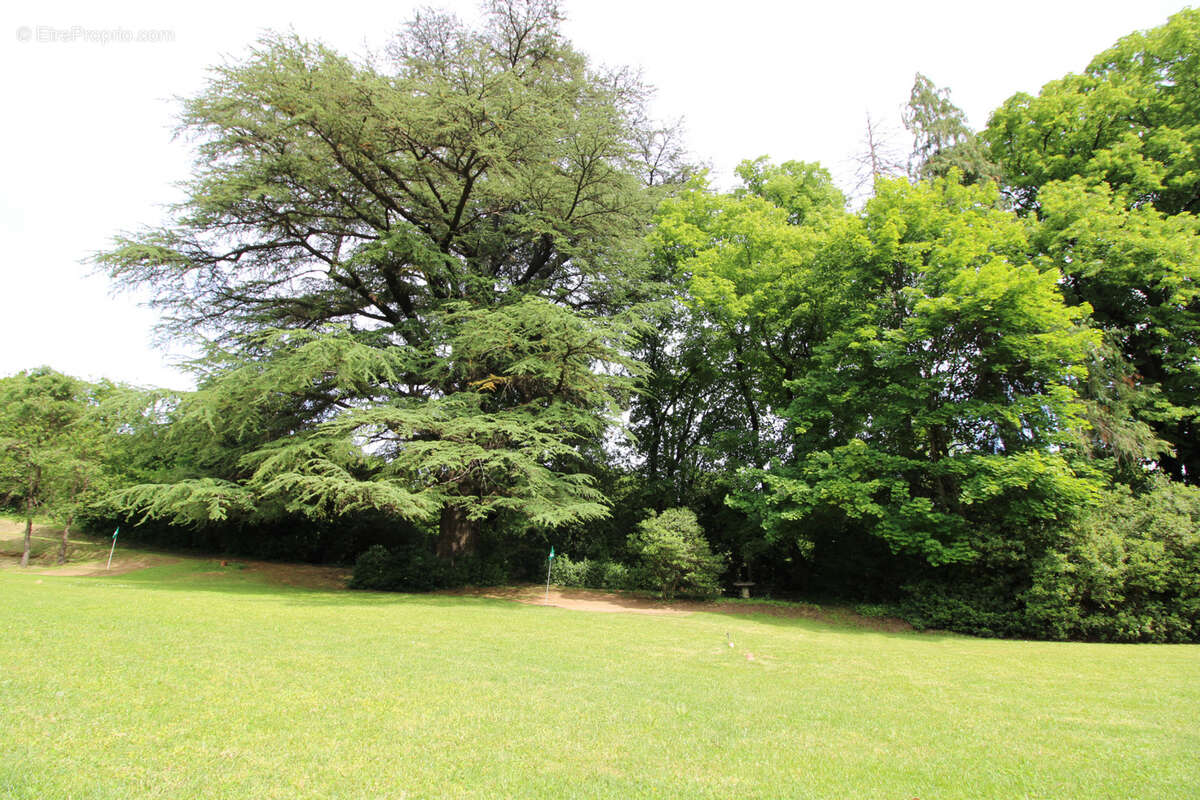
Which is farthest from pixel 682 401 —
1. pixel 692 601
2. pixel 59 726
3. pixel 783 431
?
pixel 59 726

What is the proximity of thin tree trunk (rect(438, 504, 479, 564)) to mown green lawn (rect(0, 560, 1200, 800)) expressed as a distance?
8.61m

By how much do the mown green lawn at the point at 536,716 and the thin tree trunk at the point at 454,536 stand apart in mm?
8613

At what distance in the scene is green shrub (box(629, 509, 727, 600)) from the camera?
17062mm

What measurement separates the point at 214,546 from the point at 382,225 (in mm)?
16185

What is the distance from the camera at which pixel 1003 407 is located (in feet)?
43.6

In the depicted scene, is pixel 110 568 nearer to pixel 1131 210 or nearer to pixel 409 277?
pixel 409 277

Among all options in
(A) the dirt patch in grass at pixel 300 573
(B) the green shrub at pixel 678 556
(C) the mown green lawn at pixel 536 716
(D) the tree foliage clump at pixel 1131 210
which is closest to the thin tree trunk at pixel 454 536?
(A) the dirt patch in grass at pixel 300 573

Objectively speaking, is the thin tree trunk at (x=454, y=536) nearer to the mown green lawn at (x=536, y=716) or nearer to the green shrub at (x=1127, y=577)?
the mown green lawn at (x=536, y=716)

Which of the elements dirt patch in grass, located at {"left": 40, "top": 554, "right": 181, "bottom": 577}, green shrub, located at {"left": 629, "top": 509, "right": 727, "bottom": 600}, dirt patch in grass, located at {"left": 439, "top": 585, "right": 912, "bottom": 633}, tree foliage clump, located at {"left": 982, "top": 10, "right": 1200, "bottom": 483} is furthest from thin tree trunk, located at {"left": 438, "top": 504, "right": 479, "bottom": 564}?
tree foliage clump, located at {"left": 982, "top": 10, "right": 1200, "bottom": 483}

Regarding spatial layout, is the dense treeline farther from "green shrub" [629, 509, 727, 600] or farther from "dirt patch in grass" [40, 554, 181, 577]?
"dirt patch in grass" [40, 554, 181, 577]

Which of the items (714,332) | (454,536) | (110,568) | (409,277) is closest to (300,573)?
(454,536)

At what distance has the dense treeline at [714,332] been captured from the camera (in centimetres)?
1350

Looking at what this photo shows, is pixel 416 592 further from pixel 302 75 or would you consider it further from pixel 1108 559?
pixel 1108 559

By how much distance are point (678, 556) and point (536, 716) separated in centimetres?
1232
